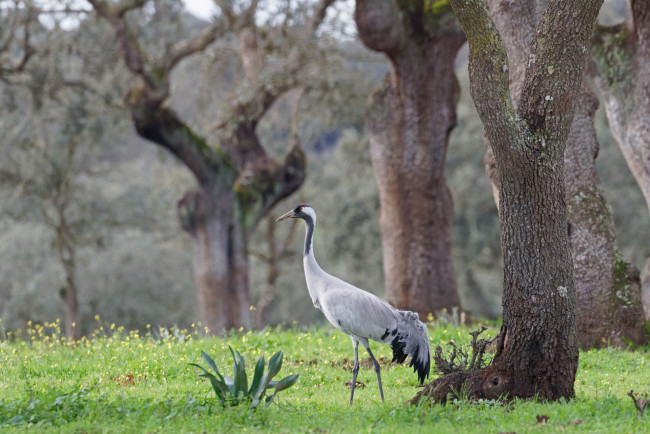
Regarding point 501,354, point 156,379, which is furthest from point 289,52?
point 501,354

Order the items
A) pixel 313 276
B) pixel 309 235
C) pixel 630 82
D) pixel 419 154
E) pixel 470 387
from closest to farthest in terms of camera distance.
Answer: pixel 470 387, pixel 313 276, pixel 309 235, pixel 630 82, pixel 419 154

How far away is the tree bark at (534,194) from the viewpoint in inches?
300

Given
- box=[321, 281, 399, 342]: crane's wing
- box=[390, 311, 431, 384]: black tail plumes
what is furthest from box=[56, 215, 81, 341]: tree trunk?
box=[390, 311, 431, 384]: black tail plumes

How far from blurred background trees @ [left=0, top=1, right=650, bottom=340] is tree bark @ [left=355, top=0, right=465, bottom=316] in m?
4.87

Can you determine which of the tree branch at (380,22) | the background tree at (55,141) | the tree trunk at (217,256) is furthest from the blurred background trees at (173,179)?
the tree branch at (380,22)

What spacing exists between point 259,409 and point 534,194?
126 inches

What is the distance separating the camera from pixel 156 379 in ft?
30.6

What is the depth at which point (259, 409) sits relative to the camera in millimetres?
7238

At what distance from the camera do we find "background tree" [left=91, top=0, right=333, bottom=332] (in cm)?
1828

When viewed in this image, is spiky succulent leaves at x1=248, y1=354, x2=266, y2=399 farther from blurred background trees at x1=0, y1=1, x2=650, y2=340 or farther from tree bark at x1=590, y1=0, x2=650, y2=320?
blurred background trees at x1=0, y1=1, x2=650, y2=340

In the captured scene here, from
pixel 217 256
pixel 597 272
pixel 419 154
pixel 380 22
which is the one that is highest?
pixel 380 22

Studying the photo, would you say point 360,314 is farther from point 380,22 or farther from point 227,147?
point 227,147

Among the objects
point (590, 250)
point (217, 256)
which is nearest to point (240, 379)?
point (590, 250)

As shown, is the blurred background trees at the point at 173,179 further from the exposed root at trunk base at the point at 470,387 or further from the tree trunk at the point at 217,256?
the exposed root at trunk base at the point at 470,387
